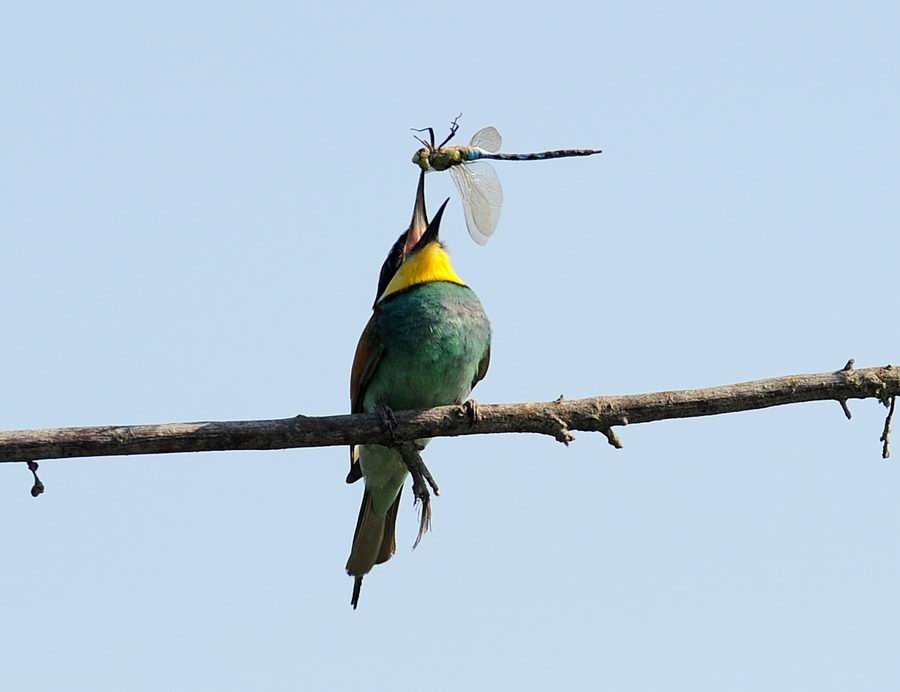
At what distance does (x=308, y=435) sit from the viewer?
160 inches

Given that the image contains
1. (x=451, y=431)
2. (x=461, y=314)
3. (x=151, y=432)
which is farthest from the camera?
(x=461, y=314)

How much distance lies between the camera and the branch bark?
12.7ft

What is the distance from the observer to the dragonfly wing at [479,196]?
5.33 m

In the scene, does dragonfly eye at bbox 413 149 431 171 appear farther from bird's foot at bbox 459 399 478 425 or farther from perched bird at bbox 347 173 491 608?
bird's foot at bbox 459 399 478 425

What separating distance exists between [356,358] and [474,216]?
2.47 feet

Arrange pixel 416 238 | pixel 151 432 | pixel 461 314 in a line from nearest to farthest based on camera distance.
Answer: pixel 151 432 < pixel 461 314 < pixel 416 238

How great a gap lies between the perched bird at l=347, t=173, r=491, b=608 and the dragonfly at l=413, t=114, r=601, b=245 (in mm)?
119

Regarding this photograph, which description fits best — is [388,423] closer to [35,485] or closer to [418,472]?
[418,472]

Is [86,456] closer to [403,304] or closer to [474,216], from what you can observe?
[403,304]

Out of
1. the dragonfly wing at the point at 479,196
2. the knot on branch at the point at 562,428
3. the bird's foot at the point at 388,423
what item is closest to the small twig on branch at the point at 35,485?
the bird's foot at the point at 388,423

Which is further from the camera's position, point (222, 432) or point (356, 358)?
point (356, 358)

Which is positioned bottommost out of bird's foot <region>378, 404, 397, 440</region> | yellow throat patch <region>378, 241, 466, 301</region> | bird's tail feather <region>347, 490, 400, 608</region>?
bird's tail feather <region>347, 490, 400, 608</region>

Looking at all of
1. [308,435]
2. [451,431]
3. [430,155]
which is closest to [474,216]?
[430,155]

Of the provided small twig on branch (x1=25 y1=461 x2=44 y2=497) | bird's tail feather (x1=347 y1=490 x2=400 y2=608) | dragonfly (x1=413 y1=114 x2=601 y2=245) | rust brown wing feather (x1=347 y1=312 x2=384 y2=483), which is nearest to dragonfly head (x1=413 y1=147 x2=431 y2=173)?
dragonfly (x1=413 y1=114 x2=601 y2=245)
